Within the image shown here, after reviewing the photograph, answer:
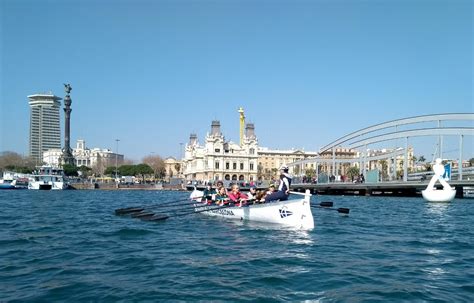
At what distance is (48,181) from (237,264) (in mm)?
75769

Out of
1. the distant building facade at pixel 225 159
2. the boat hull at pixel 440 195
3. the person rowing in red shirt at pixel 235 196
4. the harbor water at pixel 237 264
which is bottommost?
the harbor water at pixel 237 264

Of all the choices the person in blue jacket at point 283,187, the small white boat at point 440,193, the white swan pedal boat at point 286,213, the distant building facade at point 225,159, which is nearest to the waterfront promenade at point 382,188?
the small white boat at point 440,193

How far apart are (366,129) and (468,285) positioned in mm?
50924

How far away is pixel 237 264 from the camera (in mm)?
9500

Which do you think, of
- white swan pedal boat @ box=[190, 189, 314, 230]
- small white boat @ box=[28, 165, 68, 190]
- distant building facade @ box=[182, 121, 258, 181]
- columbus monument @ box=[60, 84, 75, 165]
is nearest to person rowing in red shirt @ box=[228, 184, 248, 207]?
white swan pedal boat @ box=[190, 189, 314, 230]

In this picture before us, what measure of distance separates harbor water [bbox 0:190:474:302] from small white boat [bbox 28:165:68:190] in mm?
65481

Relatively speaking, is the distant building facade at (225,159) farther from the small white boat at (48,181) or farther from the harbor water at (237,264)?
the harbor water at (237,264)

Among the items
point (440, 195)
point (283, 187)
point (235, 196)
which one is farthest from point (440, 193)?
point (283, 187)

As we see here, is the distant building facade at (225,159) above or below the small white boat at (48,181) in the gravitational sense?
above

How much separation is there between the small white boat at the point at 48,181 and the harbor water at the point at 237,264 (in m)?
65.5

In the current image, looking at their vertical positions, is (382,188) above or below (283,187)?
below

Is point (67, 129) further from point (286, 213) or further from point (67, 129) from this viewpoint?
point (286, 213)

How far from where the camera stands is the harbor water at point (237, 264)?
23.8 feet

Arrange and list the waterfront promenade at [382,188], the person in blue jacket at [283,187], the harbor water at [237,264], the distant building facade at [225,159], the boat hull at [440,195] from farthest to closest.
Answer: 1. the distant building facade at [225,159]
2. the waterfront promenade at [382,188]
3. the boat hull at [440,195]
4. the person in blue jacket at [283,187]
5. the harbor water at [237,264]
